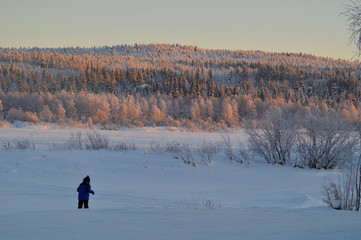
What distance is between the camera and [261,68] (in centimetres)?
10806

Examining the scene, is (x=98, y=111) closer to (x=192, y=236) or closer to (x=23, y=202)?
(x=23, y=202)

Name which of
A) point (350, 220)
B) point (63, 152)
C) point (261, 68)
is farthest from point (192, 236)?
point (261, 68)

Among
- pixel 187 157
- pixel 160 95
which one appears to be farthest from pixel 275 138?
pixel 160 95

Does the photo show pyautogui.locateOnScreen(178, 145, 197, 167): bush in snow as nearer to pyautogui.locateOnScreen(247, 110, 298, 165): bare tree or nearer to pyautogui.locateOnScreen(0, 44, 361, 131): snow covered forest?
pyautogui.locateOnScreen(247, 110, 298, 165): bare tree

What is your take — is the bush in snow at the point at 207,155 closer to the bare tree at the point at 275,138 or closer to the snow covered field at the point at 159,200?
the snow covered field at the point at 159,200

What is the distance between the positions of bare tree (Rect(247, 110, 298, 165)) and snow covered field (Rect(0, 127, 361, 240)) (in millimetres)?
752

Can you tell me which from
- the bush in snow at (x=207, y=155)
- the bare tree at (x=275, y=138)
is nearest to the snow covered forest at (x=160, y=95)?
the bare tree at (x=275, y=138)

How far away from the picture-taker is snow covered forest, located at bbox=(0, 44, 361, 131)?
4818cm

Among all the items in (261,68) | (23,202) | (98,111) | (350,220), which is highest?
(261,68)

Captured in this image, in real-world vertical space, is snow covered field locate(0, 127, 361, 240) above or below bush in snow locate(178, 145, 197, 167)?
below

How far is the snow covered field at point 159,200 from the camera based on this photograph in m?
4.27

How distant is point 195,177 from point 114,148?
5.69m

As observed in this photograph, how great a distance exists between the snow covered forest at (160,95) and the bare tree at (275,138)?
0.77m

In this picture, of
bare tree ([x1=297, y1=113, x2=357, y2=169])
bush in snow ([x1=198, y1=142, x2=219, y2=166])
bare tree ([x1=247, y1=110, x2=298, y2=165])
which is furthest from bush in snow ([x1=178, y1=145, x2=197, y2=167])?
bare tree ([x1=297, y1=113, x2=357, y2=169])
